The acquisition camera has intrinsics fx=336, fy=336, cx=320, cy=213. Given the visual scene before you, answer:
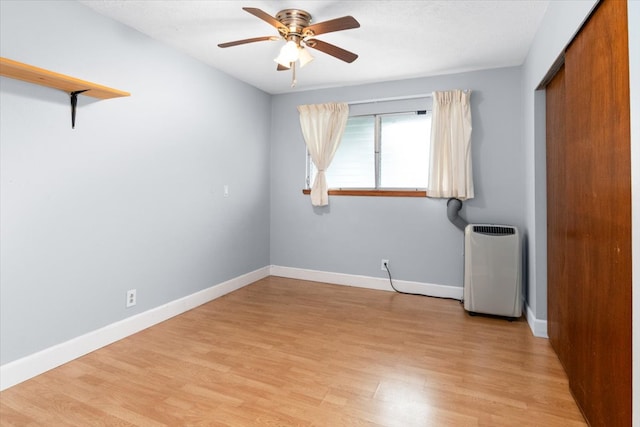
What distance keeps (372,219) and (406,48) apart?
1.79m

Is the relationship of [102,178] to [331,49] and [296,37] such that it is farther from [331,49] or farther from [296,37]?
[331,49]

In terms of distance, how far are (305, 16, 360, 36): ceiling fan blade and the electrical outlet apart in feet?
7.63

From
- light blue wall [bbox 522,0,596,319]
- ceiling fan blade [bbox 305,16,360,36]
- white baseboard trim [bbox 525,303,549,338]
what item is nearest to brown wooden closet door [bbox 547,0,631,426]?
light blue wall [bbox 522,0,596,319]

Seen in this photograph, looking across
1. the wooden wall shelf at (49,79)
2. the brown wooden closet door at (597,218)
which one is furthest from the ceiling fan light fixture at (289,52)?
the brown wooden closet door at (597,218)

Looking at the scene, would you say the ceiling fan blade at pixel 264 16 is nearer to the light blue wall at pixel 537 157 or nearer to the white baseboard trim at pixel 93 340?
the light blue wall at pixel 537 157

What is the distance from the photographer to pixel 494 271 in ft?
9.72

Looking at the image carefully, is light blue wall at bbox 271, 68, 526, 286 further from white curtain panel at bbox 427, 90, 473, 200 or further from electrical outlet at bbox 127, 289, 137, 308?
electrical outlet at bbox 127, 289, 137, 308

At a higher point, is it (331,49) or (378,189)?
(331,49)

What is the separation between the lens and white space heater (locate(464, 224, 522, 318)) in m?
2.91

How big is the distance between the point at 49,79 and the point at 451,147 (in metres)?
3.24

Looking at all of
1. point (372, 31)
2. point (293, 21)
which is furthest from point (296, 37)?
point (372, 31)

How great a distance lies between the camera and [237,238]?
12.6 ft

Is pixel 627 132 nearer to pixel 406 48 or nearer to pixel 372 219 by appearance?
pixel 406 48

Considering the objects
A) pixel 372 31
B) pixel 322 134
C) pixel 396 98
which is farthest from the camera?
pixel 322 134
